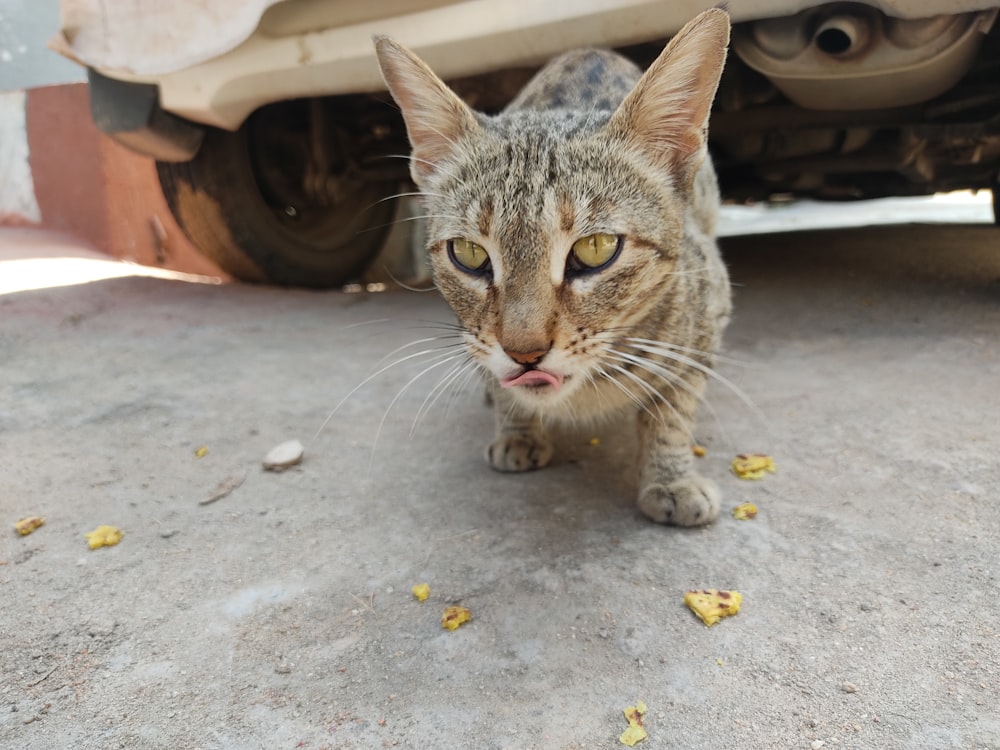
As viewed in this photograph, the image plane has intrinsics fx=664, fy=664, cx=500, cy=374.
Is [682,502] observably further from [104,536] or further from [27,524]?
[27,524]

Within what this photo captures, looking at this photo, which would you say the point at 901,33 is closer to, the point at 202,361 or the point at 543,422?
the point at 543,422

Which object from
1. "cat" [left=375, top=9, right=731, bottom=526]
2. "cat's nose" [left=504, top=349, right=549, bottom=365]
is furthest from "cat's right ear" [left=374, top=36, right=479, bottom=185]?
"cat's nose" [left=504, top=349, right=549, bottom=365]

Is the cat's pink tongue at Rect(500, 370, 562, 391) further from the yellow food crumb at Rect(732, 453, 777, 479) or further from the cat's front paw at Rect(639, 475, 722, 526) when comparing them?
the yellow food crumb at Rect(732, 453, 777, 479)

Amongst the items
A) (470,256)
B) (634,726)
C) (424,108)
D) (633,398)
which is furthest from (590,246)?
(634,726)

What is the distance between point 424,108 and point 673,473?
1.26 meters

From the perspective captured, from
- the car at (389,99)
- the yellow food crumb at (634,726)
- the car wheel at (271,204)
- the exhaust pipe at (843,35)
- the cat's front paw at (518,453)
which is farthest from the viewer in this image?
the car wheel at (271,204)

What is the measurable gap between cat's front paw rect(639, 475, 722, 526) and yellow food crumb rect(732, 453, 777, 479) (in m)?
0.21

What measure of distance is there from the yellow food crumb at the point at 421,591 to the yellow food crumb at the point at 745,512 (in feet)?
2.83

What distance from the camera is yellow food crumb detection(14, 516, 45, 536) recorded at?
5.80ft

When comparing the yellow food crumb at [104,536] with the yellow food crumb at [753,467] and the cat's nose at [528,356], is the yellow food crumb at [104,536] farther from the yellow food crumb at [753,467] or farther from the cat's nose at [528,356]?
the yellow food crumb at [753,467]

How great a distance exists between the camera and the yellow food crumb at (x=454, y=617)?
145 centimetres

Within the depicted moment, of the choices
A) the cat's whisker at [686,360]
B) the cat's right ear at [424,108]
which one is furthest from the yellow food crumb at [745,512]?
the cat's right ear at [424,108]

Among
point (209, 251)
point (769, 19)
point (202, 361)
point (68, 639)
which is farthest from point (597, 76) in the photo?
point (209, 251)

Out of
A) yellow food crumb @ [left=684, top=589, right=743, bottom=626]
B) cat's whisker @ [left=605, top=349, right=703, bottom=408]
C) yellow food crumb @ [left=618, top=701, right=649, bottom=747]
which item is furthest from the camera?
cat's whisker @ [left=605, top=349, right=703, bottom=408]
